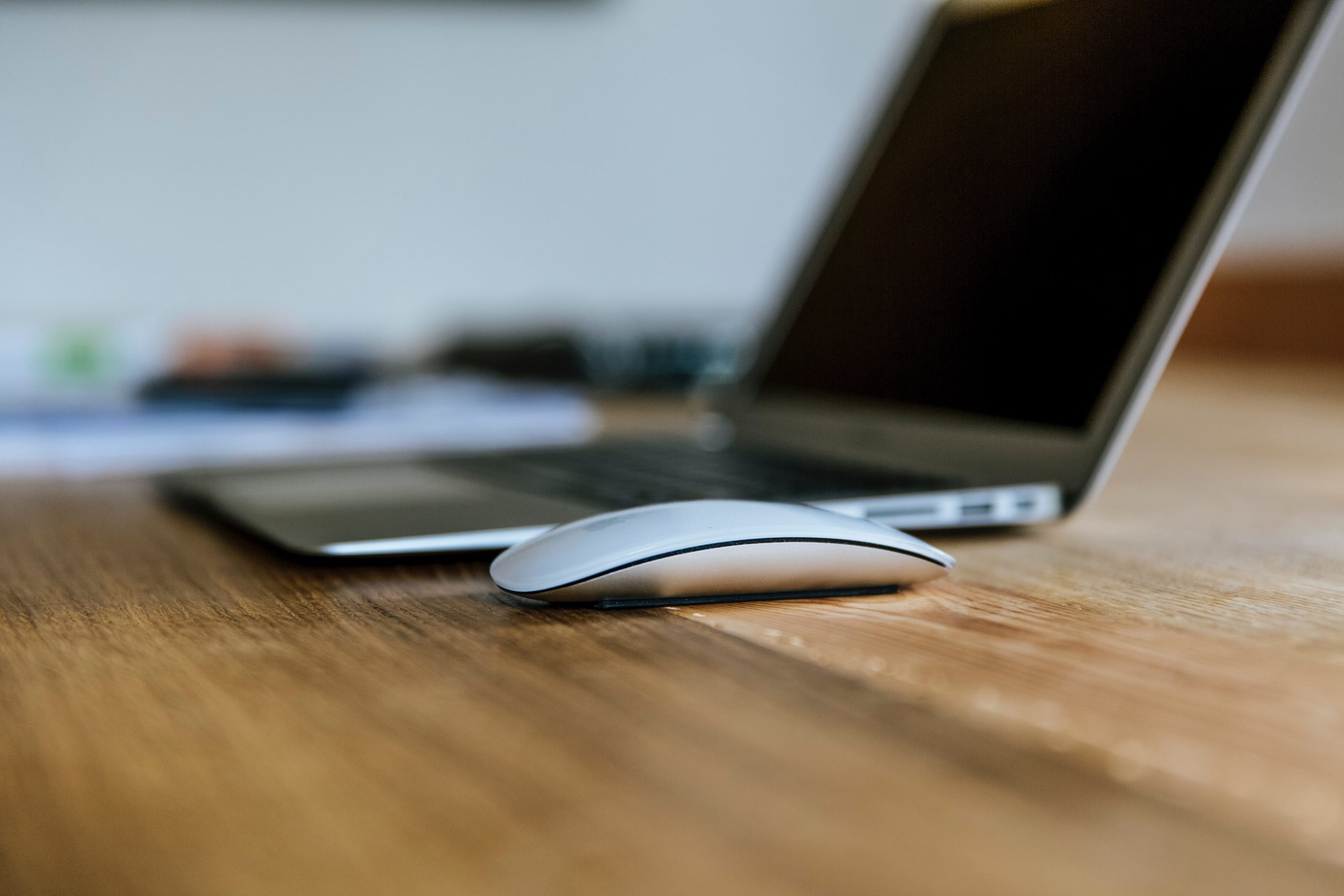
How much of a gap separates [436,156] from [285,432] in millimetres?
1631

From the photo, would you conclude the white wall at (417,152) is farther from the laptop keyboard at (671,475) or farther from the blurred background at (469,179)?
the laptop keyboard at (671,475)

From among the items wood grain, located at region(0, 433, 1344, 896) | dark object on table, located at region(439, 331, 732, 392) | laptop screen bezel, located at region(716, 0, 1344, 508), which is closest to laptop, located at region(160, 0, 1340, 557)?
laptop screen bezel, located at region(716, 0, 1344, 508)

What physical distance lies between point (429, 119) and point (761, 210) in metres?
0.75

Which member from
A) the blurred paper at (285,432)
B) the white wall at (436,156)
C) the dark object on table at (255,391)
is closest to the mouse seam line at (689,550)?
the blurred paper at (285,432)

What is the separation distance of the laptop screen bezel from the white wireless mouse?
16 centimetres

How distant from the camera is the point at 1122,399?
0.51 metres

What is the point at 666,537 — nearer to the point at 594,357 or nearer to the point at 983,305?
the point at 983,305

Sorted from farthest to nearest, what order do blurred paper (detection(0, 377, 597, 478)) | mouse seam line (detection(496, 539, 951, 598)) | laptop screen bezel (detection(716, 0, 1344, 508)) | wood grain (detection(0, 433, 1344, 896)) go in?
blurred paper (detection(0, 377, 597, 478)), laptop screen bezel (detection(716, 0, 1344, 508)), mouse seam line (detection(496, 539, 951, 598)), wood grain (detection(0, 433, 1344, 896))

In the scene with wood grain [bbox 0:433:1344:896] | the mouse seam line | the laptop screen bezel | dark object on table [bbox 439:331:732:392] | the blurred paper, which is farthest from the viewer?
dark object on table [bbox 439:331:732:392]

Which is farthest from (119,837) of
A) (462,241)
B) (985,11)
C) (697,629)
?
(462,241)

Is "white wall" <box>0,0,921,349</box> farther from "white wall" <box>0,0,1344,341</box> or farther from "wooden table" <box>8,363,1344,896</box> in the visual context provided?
"wooden table" <box>8,363,1344,896</box>

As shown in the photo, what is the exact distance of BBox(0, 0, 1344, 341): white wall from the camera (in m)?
2.22

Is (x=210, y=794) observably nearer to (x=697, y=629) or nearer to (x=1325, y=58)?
(x=697, y=629)

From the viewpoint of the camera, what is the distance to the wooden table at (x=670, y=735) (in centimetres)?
20
